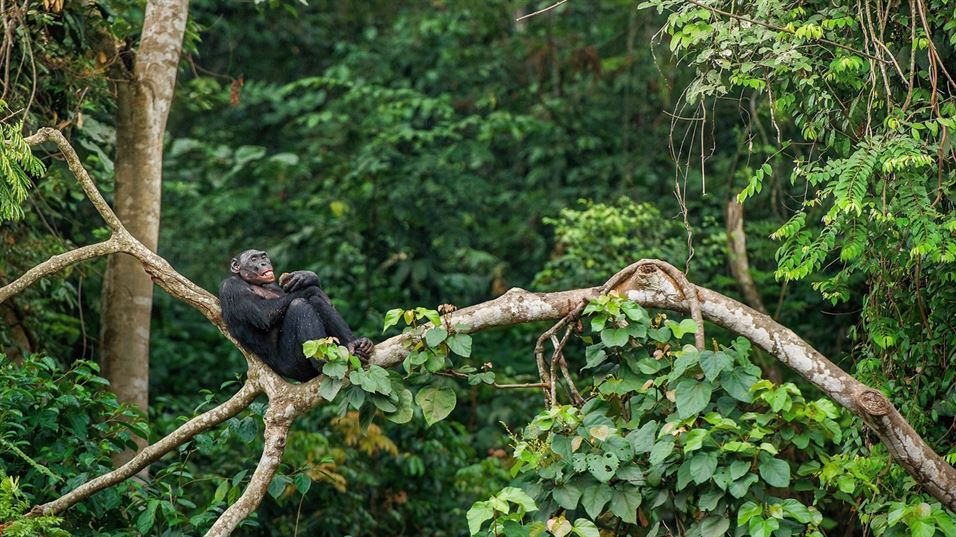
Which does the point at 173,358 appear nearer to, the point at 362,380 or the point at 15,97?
the point at 15,97

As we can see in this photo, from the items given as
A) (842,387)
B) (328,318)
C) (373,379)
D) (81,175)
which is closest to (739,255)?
(328,318)

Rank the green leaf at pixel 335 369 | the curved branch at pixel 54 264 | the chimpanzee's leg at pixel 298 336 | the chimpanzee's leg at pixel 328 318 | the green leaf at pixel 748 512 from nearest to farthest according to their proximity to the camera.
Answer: the green leaf at pixel 748 512
the green leaf at pixel 335 369
the curved branch at pixel 54 264
the chimpanzee's leg at pixel 298 336
the chimpanzee's leg at pixel 328 318

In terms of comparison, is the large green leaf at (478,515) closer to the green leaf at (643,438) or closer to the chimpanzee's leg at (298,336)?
the green leaf at (643,438)

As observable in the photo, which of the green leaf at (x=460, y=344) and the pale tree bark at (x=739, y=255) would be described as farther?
the pale tree bark at (x=739, y=255)

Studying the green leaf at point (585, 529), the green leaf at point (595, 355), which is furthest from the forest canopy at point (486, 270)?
the green leaf at point (595, 355)

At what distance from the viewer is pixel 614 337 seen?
193 inches

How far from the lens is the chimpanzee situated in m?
5.62

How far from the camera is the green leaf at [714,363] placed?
15.0ft

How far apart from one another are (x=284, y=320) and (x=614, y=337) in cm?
186

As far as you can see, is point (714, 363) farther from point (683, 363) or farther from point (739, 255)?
point (739, 255)

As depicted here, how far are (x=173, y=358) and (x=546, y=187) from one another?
15.7ft

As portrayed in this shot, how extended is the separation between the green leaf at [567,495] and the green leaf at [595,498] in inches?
1.2

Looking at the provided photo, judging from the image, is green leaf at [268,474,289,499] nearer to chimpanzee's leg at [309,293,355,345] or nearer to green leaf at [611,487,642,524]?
chimpanzee's leg at [309,293,355,345]

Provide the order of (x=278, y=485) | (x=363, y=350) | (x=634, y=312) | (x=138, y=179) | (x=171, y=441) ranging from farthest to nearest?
(x=138, y=179), (x=278, y=485), (x=171, y=441), (x=363, y=350), (x=634, y=312)
